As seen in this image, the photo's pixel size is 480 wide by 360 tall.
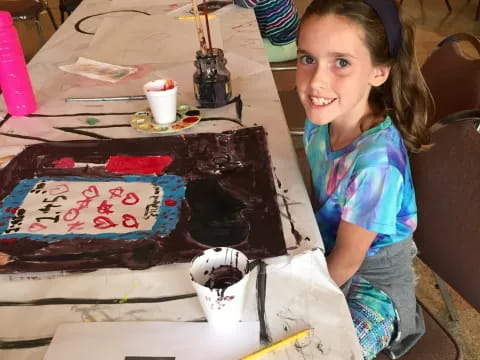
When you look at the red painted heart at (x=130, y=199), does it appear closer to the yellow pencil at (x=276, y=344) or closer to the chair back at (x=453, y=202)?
the yellow pencil at (x=276, y=344)

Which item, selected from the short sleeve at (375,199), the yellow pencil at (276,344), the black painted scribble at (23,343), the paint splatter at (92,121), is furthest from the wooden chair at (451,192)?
the paint splatter at (92,121)

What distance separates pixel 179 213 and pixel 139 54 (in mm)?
847

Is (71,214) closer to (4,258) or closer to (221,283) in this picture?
(4,258)

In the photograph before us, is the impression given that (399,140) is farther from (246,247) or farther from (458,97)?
(246,247)

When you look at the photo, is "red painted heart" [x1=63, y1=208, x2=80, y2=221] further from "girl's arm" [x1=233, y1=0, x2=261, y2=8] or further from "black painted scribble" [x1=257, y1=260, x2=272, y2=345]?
"girl's arm" [x1=233, y1=0, x2=261, y2=8]

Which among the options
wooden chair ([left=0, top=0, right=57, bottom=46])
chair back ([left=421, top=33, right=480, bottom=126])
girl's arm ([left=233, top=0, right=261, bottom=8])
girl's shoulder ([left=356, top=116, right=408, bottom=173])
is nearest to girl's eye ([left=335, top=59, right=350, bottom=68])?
girl's shoulder ([left=356, top=116, right=408, bottom=173])

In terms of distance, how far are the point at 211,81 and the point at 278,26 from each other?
3.04 feet

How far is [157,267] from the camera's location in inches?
29.1

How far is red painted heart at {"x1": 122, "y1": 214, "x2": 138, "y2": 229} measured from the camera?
32.3 inches

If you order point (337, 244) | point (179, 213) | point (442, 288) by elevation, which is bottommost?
point (442, 288)

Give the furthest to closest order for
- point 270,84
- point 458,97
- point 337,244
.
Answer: point 270,84 → point 458,97 → point 337,244

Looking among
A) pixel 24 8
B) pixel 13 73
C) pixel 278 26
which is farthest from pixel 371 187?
pixel 24 8

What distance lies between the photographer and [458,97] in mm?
1010

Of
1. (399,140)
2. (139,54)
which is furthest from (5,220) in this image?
(139,54)
